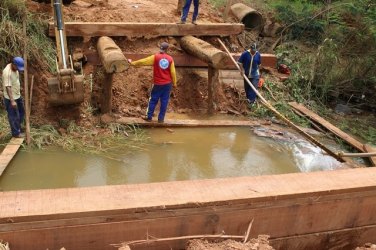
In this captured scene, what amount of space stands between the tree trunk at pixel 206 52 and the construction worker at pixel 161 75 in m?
0.80

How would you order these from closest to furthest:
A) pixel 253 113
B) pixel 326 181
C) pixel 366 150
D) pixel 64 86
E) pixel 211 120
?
1. pixel 326 181
2. pixel 64 86
3. pixel 366 150
4. pixel 211 120
5. pixel 253 113

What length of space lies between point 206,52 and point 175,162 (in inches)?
105

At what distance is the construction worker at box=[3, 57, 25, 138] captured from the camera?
5.95 metres

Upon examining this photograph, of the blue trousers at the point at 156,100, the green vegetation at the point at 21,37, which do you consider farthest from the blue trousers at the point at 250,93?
the green vegetation at the point at 21,37

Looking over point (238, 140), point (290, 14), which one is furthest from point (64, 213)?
point (290, 14)

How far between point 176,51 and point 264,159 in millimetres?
3680

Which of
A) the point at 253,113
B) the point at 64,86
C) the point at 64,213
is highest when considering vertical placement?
the point at 64,213

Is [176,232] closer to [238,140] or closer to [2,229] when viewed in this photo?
[2,229]

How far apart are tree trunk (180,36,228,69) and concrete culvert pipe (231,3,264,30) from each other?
10.7ft

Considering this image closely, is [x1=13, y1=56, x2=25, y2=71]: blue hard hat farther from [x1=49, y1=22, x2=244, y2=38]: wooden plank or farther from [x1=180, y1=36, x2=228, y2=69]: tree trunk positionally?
[x1=180, y1=36, x2=228, y2=69]: tree trunk

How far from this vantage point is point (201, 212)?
10.2 feet

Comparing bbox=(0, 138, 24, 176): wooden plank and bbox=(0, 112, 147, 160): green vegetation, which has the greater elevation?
bbox=(0, 138, 24, 176): wooden plank

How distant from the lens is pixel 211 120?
816cm

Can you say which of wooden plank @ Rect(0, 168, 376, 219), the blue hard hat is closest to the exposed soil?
the blue hard hat
